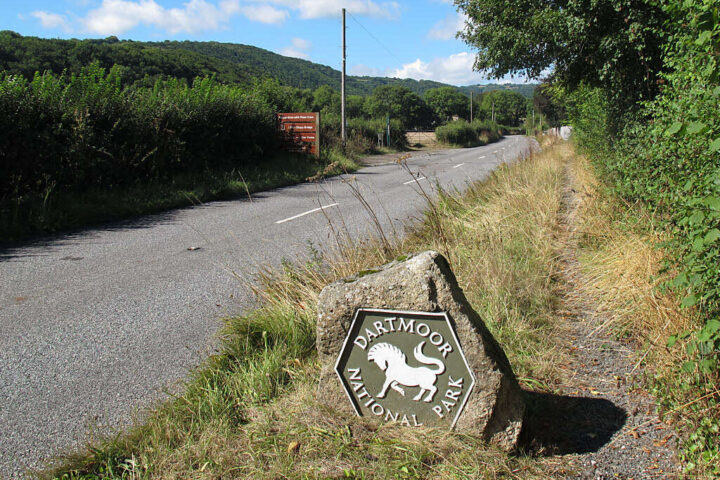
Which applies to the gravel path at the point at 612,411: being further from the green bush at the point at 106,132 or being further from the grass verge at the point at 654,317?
the green bush at the point at 106,132

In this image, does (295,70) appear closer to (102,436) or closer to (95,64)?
(95,64)

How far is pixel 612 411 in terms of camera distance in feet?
9.48

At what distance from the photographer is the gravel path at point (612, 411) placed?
8.03 feet

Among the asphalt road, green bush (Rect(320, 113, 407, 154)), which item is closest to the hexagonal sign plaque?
the asphalt road

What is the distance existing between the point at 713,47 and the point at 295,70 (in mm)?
134936

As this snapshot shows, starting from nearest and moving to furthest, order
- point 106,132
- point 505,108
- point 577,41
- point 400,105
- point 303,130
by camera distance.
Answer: point 577,41
point 106,132
point 303,130
point 400,105
point 505,108

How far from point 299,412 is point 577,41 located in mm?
8065

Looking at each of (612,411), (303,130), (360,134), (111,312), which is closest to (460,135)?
(360,134)

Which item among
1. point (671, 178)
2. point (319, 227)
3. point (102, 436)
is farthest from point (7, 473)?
point (319, 227)

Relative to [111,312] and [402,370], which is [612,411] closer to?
[402,370]

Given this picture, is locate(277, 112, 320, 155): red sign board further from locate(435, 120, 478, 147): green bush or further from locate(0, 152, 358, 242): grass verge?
locate(435, 120, 478, 147): green bush

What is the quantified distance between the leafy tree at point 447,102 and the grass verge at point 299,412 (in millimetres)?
124392

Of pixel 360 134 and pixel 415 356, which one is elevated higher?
pixel 360 134

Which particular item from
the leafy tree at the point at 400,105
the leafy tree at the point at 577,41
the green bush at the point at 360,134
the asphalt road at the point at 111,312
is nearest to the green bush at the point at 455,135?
the green bush at the point at 360,134
